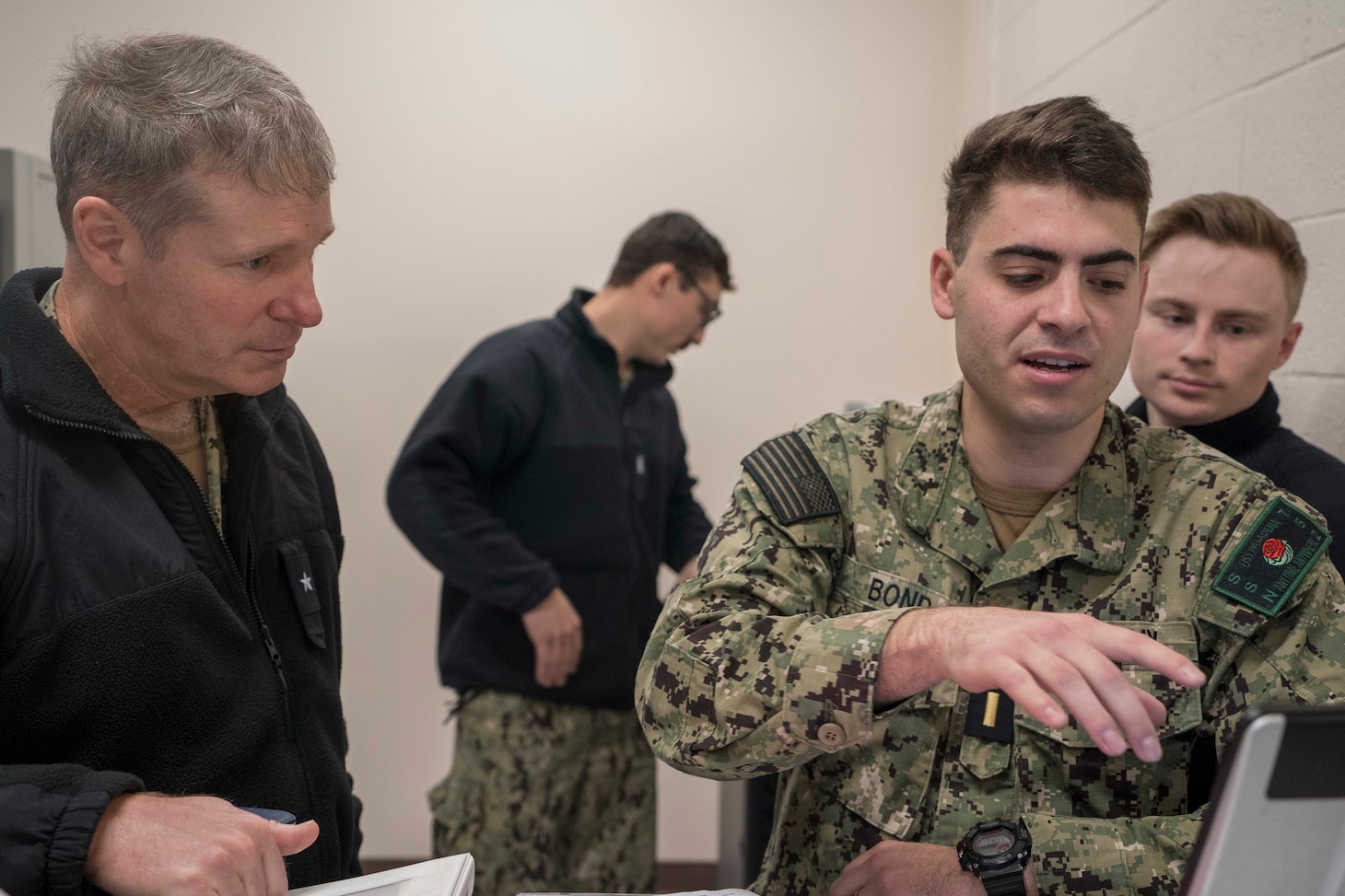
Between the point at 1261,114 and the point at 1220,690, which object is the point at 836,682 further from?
the point at 1261,114

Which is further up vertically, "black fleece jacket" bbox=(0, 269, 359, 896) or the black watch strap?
"black fleece jacket" bbox=(0, 269, 359, 896)

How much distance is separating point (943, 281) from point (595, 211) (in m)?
2.02

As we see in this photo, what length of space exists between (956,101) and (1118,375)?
234 cm

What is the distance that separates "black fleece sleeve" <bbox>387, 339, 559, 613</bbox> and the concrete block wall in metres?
1.31

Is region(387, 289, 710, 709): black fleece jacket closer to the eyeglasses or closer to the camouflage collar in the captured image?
the eyeglasses

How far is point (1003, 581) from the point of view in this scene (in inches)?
44.5

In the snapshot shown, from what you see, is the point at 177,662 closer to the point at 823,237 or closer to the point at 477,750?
the point at 477,750

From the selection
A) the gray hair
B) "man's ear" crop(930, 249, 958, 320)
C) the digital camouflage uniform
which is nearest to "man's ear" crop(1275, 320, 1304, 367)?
the digital camouflage uniform

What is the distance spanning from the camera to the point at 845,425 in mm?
1249

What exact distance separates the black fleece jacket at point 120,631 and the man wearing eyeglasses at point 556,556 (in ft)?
3.68

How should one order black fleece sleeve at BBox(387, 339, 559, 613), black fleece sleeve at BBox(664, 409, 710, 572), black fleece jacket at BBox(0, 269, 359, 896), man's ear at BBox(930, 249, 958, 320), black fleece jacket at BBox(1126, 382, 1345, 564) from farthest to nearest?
black fleece sleeve at BBox(664, 409, 710, 572) < black fleece sleeve at BBox(387, 339, 559, 613) < black fleece jacket at BBox(1126, 382, 1345, 564) < man's ear at BBox(930, 249, 958, 320) < black fleece jacket at BBox(0, 269, 359, 896)

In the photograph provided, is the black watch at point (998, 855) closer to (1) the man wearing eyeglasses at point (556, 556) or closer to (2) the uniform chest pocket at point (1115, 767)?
(2) the uniform chest pocket at point (1115, 767)

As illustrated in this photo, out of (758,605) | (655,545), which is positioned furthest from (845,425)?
(655,545)

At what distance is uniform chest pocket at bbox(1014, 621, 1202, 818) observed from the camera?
1063 mm
